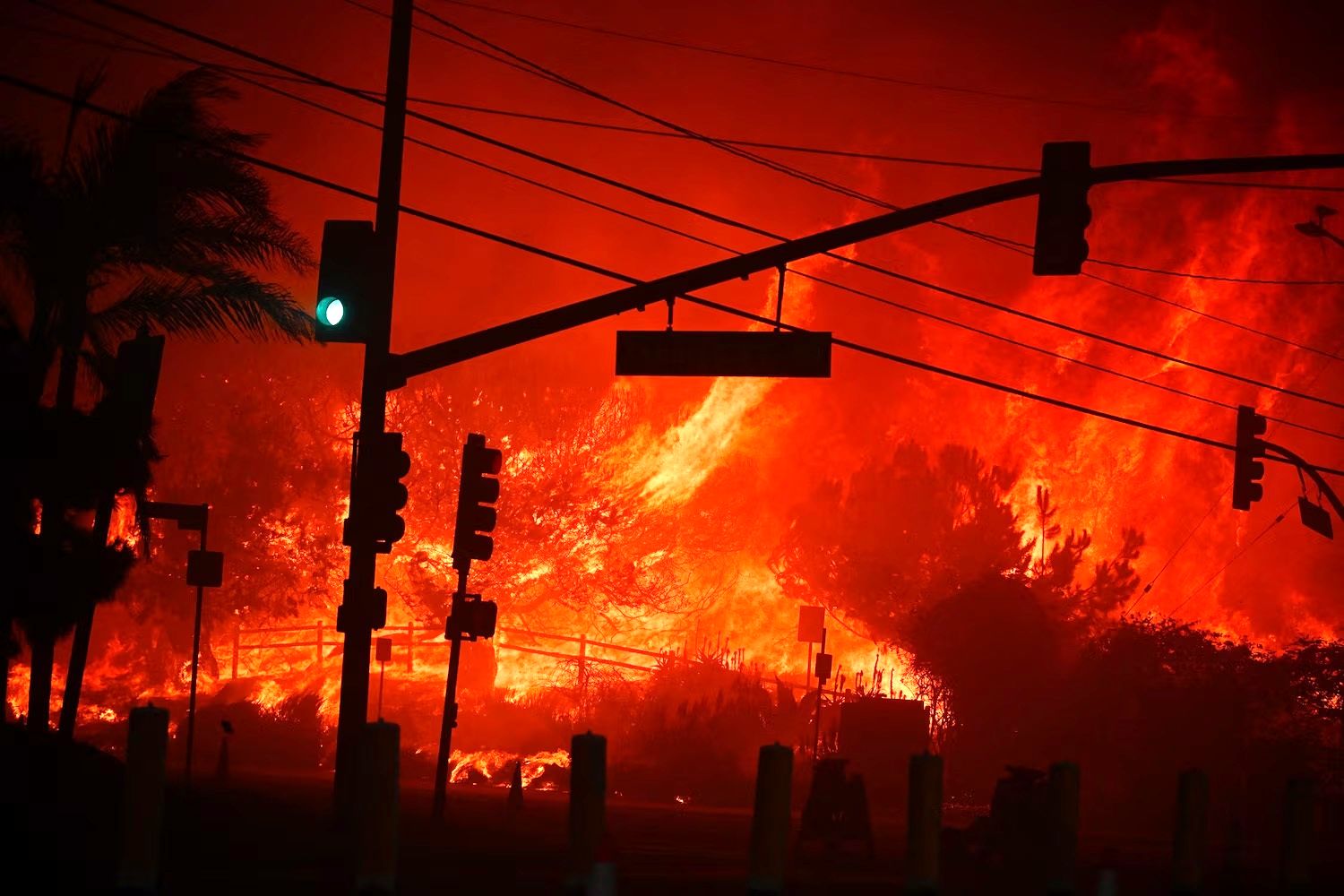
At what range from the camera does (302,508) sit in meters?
49.3

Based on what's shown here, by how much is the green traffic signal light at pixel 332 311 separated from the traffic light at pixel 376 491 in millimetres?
1276

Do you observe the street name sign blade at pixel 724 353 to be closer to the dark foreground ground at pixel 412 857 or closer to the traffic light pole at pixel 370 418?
the traffic light pole at pixel 370 418

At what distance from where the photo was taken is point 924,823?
11.3m

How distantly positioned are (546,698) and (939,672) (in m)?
10.5

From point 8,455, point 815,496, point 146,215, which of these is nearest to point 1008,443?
point 815,496

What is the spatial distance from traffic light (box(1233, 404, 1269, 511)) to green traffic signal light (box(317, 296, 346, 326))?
16235 mm

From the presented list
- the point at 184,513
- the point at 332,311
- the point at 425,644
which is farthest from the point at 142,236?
the point at 425,644

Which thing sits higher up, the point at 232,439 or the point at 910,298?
the point at 910,298

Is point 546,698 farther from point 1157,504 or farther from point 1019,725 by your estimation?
point 1157,504

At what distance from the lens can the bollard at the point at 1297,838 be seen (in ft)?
44.1

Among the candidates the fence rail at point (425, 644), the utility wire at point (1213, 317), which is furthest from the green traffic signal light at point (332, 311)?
the utility wire at point (1213, 317)

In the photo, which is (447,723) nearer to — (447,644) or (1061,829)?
(1061,829)

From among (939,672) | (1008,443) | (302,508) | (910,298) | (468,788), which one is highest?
(910,298)

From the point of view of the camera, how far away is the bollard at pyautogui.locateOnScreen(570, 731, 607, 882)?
33.7ft
